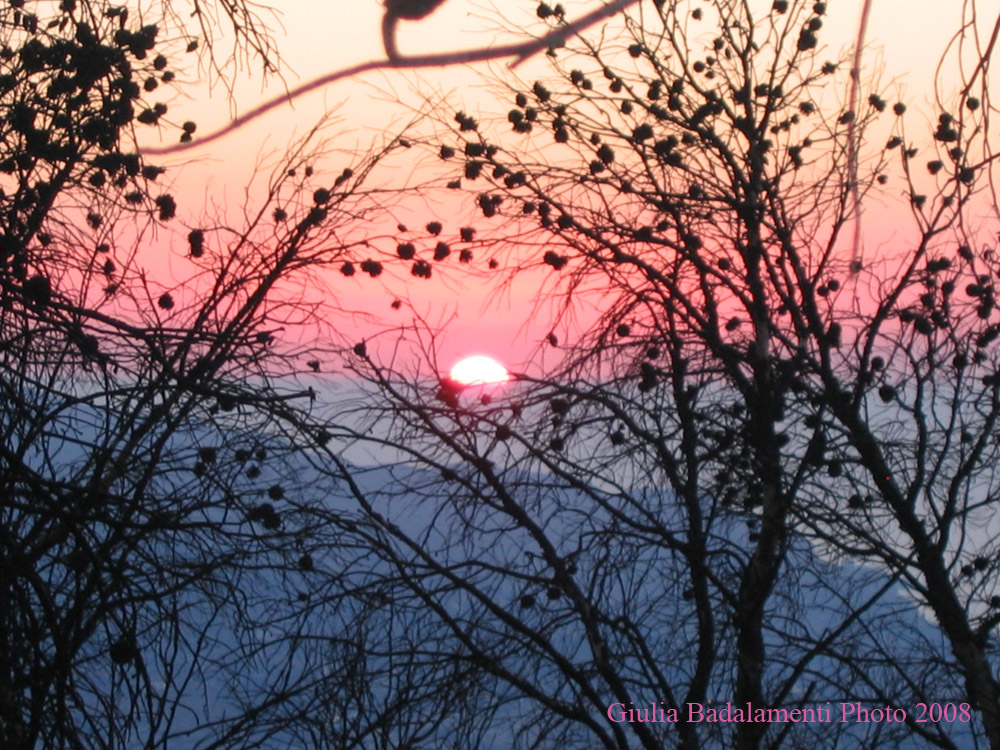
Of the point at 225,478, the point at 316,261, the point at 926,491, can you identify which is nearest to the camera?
the point at 225,478

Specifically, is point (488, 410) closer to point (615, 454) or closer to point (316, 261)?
point (615, 454)

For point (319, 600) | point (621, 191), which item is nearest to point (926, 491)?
point (621, 191)

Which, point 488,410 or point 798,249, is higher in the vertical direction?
point 798,249

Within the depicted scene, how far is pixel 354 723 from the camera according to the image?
15.9 feet

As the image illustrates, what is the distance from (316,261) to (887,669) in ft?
11.6

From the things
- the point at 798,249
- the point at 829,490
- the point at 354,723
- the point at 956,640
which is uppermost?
the point at 798,249

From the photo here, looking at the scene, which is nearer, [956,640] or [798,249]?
[956,640]

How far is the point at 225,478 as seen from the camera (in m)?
4.30

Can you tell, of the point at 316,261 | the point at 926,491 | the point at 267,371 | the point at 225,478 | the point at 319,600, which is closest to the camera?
the point at 225,478

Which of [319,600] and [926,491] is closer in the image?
[319,600]

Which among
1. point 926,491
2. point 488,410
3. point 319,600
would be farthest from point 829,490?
point 319,600

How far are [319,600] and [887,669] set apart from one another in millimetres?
2951

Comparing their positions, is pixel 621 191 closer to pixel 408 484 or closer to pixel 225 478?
pixel 408 484

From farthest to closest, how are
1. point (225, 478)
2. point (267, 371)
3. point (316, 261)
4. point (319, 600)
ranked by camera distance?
point (316, 261) < point (319, 600) < point (267, 371) < point (225, 478)
